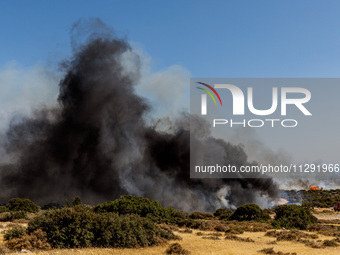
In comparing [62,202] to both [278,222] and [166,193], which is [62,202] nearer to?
[166,193]

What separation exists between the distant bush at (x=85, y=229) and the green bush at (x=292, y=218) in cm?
2197

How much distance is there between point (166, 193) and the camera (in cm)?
8662

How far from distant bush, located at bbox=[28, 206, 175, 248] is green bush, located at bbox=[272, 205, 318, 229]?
22.0 m

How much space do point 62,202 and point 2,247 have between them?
2813 inches

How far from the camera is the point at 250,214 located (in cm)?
4594

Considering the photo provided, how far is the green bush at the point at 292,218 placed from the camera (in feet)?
116

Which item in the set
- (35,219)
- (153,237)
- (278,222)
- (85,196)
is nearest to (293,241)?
(153,237)

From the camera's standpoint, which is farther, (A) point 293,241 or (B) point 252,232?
(B) point 252,232

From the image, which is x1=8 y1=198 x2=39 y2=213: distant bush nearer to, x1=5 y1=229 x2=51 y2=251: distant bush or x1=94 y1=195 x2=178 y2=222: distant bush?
x1=94 y1=195 x2=178 y2=222: distant bush

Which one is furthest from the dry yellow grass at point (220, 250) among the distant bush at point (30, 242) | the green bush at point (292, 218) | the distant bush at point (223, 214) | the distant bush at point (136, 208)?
the distant bush at point (223, 214)

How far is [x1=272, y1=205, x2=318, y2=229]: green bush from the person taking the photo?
35375 mm

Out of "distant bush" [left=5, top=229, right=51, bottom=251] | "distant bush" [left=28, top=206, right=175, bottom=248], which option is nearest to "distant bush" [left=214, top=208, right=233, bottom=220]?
"distant bush" [left=28, top=206, right=175, bottom=248]

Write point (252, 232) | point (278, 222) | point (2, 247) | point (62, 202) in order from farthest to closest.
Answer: point (62, 202) → point (278, 222) → point (252, 232) → point (2, 247)

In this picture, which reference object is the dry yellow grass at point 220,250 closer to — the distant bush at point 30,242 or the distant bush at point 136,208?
the distant bush at point 30,242
